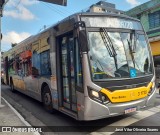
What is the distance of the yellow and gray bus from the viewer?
5.93 metres

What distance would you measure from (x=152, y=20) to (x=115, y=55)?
15625 millimetres

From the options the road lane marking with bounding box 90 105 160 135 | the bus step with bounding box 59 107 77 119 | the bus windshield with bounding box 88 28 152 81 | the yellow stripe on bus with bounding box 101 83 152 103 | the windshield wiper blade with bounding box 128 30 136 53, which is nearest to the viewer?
the yellow stripe on bus with bounding box 101 83 152 103

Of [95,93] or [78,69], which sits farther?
[78,69]

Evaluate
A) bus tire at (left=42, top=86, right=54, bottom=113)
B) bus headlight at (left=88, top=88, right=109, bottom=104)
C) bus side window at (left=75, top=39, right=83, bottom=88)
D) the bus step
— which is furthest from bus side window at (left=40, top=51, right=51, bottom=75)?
bus headlight at (left=88, top=88, right=109, bottom=104)

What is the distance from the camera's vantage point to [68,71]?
700 centimetres

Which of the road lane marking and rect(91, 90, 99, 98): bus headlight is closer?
rect(91, 90, 99, 98): bus headlight

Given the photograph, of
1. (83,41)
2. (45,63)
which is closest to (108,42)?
(83,41)

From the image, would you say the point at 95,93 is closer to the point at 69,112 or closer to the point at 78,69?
the point at 78,69

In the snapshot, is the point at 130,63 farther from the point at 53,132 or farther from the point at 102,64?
the point at 53,132

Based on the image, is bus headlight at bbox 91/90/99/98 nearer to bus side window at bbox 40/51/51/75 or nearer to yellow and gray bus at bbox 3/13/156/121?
yellow and gray bus at bbox 3/13/156/121

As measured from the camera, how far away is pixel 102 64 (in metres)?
6.11

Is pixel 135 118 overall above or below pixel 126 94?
below

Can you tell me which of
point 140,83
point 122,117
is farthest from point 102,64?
point 122,117

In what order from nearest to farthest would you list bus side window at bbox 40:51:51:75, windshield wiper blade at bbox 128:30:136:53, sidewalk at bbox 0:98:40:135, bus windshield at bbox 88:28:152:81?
bus windshield at bbox 88:28:152:81 < windshield wiper blade at bbox 128:30:136:53 < sidewalk at bbox 0:98:40:135 < bus side window at bbox 40:51:51:75
